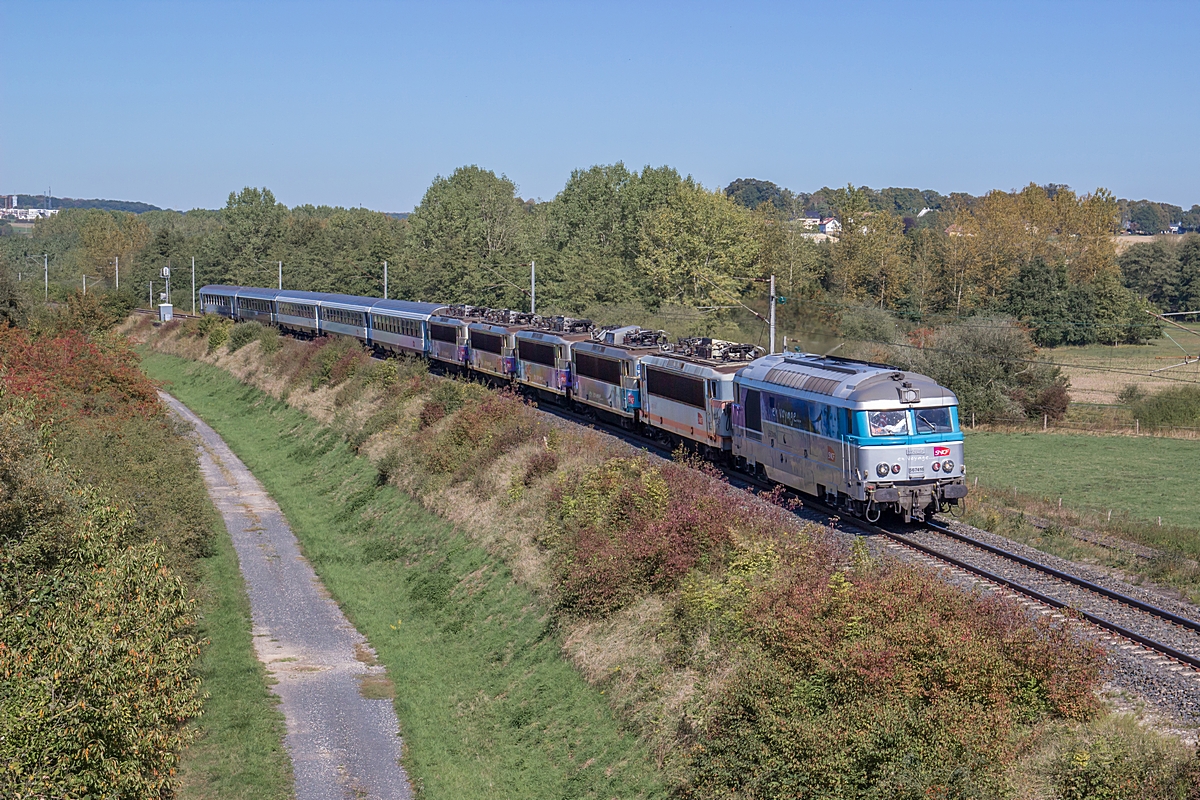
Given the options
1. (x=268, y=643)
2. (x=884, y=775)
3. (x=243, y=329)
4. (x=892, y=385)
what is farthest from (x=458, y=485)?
(x=243, y=329)

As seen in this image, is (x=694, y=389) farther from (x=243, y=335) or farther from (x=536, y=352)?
(x=243, y=335)

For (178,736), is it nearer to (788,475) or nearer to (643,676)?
(643,676)

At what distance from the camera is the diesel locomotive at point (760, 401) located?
2541cm

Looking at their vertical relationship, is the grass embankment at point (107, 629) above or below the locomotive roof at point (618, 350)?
below

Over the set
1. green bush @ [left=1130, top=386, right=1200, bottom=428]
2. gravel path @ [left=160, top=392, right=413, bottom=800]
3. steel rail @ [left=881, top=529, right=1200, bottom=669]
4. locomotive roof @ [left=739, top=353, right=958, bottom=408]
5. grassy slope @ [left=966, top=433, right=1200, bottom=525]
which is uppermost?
locomotive roof @ [left=739, top=353, right=958, bottom=408]

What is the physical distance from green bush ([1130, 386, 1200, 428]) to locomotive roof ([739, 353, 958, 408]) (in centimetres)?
3667

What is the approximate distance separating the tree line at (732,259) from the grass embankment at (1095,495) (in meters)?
18.0

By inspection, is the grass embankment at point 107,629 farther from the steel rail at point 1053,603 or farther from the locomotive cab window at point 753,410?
the locomotive cab window at point 753,410

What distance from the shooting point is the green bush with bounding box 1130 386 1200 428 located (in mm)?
57781

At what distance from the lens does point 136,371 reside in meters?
44.0

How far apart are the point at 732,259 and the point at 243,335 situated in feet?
127

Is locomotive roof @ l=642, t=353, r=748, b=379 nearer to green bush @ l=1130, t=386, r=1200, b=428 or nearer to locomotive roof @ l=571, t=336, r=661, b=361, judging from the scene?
locomotive roof @ l=571, t=336, r=661, b=361

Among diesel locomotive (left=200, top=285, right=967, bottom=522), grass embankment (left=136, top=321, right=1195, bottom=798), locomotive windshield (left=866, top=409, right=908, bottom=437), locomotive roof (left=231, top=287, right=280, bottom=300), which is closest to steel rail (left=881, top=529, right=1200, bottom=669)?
diesel locomotive (left=200, top=285, right=967, bottom=522)

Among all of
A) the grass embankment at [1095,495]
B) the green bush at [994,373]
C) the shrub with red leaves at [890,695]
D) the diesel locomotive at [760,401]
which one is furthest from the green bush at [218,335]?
the shrub with red leaves at [890,695]
